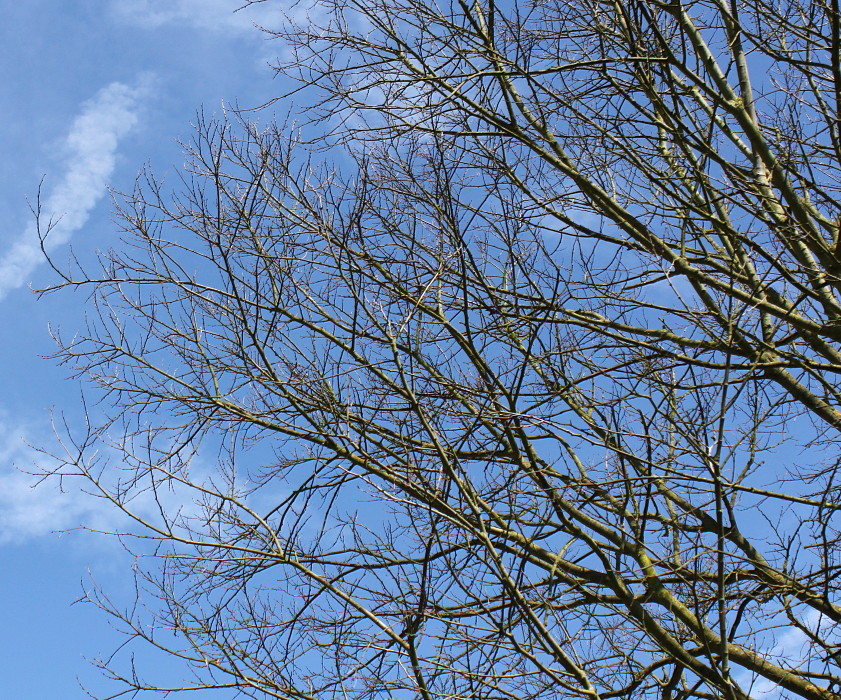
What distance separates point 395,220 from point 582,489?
7.19 ft

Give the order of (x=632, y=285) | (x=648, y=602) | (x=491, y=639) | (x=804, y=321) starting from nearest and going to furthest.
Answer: (x=491, y=639) → (x=804, y=321) → (x=648, y=602) → (x=632, y=285)

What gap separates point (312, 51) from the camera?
18.5 feet

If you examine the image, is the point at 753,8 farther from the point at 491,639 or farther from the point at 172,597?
the point at 172,597

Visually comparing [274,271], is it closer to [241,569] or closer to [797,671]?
[241,569]

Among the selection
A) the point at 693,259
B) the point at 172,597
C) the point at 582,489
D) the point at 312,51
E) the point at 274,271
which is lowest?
the point at 582,489

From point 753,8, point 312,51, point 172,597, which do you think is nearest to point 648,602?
point 172,597

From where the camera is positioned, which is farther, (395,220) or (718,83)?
(395,220)

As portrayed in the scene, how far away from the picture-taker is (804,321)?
427 cm

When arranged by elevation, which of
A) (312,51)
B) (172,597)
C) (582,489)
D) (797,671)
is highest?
(312,51)

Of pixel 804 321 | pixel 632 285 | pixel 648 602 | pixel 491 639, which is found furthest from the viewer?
pixel 632 285

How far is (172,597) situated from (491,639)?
85.3 inches

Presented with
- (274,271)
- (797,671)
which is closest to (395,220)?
(274,271)

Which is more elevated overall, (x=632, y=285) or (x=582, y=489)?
(x=632, y=285)

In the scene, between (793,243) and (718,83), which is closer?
(793,243)
